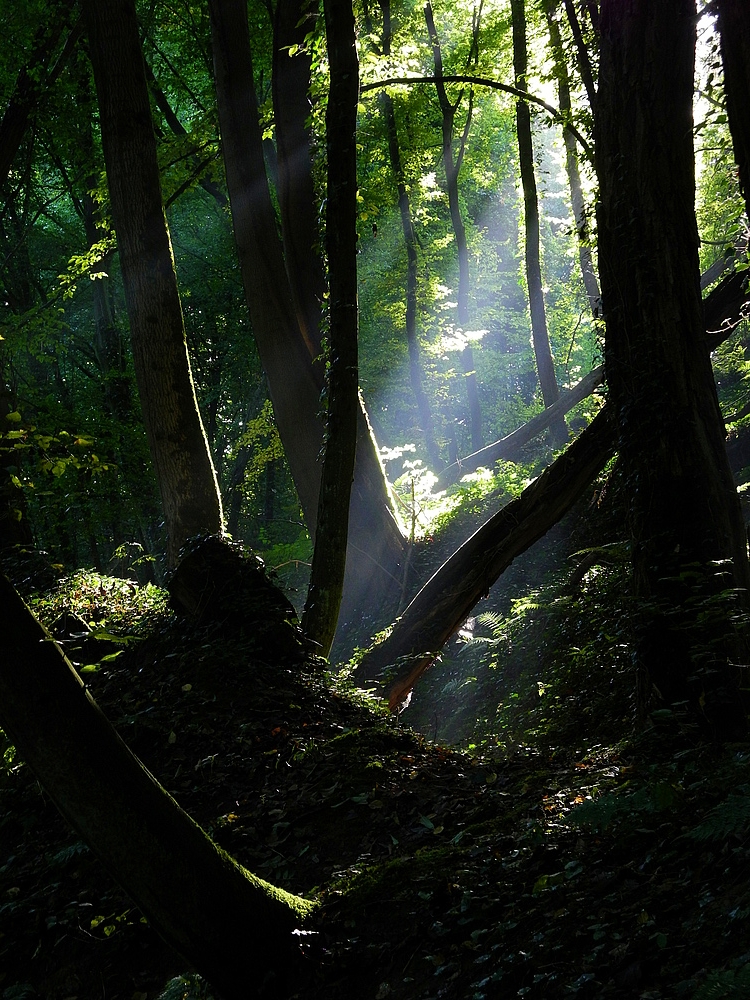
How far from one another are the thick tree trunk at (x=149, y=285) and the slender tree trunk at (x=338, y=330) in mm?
1455

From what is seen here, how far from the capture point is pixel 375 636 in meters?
8.84

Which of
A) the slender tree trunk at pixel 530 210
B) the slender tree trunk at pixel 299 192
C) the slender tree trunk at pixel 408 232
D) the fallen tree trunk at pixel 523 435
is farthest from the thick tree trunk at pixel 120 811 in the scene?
the slender tree trunk at pixel 408 232

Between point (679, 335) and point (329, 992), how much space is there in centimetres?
427

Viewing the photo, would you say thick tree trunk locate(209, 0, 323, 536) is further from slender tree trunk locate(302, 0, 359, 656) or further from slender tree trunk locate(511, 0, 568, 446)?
slender tree trunk locate(511, 0, 568, 446)

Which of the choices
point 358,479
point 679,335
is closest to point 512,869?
point 679,335

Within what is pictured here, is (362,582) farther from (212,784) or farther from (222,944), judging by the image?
(222,944)

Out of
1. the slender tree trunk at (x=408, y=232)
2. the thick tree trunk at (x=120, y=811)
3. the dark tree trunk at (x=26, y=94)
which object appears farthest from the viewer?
the slender tree trunk at (x=408, y=232)

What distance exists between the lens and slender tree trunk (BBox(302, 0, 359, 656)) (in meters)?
7.16

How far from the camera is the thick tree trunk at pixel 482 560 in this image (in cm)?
817

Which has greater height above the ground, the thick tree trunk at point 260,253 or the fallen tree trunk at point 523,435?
the thick tree trunk at point 260,253

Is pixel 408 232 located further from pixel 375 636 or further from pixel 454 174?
pixel 375 636

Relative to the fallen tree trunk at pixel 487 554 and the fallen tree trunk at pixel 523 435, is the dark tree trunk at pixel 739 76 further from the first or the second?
the fallen tree trunk at pixel 523 435

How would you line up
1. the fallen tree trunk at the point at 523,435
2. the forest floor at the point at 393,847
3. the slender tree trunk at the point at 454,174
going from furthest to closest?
1. the slender tree trunk at the point at 454,174
2. the fallen tree trunk at the point at 523,435
3. the forest floor at the point at 393,847

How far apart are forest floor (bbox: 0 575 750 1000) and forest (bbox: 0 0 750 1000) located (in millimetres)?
20
